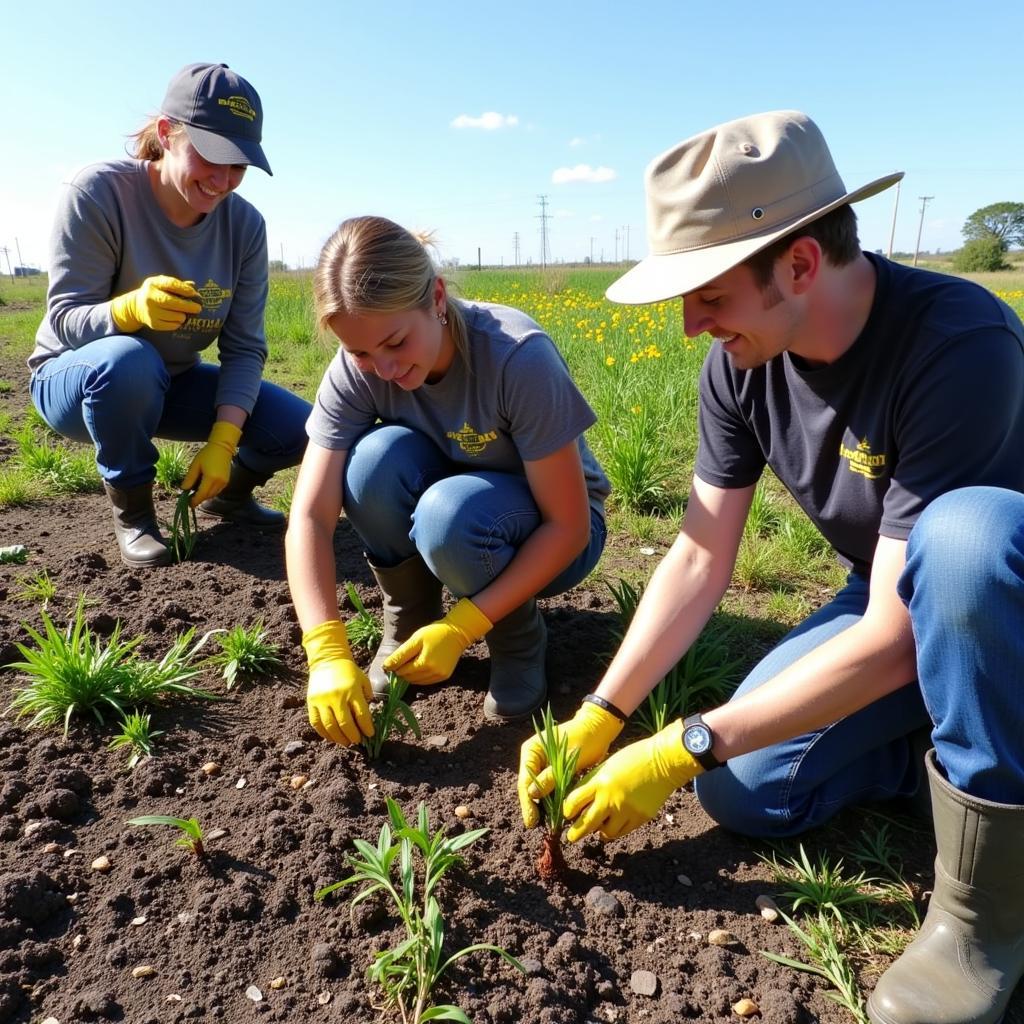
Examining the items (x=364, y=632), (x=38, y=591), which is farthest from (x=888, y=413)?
(x=38, y=591)

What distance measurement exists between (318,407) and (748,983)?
178 cm

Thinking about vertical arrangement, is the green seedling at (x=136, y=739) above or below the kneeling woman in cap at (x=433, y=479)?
below

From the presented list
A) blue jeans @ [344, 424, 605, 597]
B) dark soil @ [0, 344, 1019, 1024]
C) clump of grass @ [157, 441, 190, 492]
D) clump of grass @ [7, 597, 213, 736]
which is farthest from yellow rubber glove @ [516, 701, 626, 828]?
clump of grass @ [157, 441, 190, 492]

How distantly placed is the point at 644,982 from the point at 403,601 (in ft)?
4.04

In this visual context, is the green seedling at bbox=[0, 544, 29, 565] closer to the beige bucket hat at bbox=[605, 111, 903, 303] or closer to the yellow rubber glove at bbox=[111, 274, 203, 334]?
the yellow rubber glove at bbox=[111, 274, 203, 334]

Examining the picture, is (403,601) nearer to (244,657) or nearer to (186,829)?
(244,657)

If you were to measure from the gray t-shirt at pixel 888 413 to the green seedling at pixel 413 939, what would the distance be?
106 cm

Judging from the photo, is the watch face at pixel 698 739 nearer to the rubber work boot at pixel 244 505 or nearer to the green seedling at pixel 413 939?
the green seedling at pixel 413 939

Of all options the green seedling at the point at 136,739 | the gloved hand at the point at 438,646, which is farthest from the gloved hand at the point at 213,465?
the gloved hand at the point at 438,646

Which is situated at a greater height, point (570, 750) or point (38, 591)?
point (570, 750)

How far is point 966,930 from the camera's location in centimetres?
140

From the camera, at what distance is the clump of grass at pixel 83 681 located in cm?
210

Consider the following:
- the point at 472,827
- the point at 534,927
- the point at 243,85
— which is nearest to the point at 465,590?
the point at 472,827

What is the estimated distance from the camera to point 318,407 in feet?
7.82
